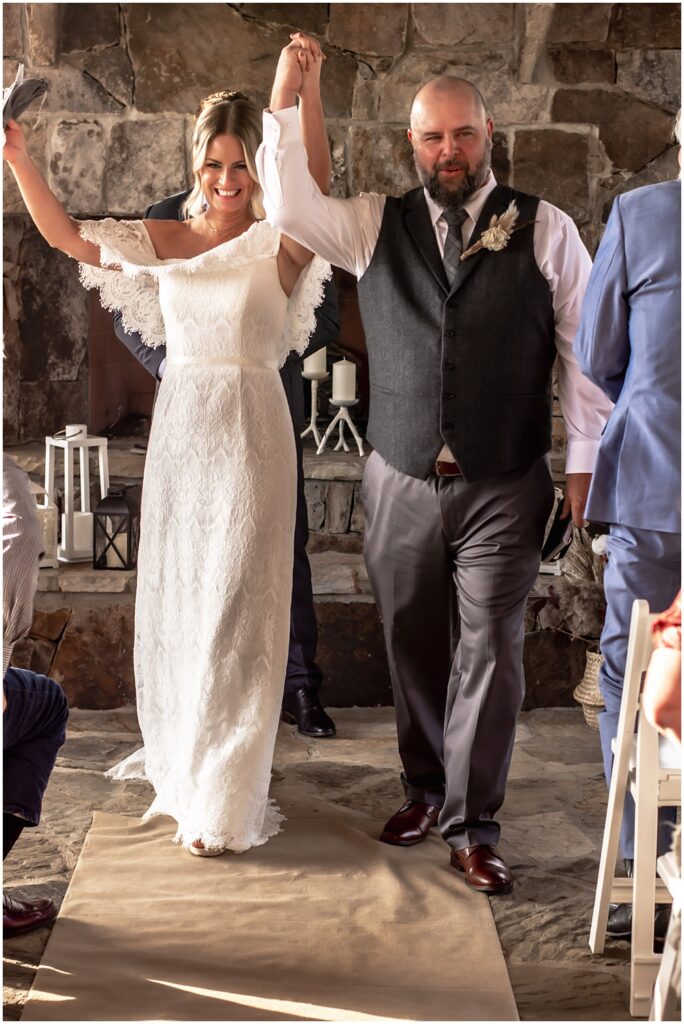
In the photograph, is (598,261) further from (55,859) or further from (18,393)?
(18,393)

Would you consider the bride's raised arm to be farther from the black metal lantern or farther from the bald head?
the black metal lantern

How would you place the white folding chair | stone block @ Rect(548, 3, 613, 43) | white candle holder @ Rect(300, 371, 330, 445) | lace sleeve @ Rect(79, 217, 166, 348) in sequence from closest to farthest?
the white folding chair, lace sleeve @ Rect(79, 217, 166, 348), stone block @ Rect(548, 3, 613, 43), white candle holder @ Rect(300, 371, 330, 445)

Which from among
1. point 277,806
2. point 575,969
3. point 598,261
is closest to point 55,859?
point 277,806

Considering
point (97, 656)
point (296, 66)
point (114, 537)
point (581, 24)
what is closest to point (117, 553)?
point (114, 537)

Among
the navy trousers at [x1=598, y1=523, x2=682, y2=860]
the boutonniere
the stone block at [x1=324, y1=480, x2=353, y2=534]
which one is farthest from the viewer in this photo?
the stone block at [x1=324, y1=480, x2=353, y2=534]

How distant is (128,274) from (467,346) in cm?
87

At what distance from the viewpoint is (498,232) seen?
99.4 inches

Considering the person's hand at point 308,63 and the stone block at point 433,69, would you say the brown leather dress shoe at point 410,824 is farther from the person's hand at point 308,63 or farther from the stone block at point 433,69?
the stone block at point 433,69

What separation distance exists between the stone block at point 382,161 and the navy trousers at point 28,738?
232 cm

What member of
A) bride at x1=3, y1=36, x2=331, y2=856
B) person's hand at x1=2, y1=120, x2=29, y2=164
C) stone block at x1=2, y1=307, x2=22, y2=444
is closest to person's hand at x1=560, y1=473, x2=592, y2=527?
bride at x1=3, y1=36, x2=331, y2=856

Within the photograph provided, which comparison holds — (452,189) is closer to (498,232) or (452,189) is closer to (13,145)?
(498,232)

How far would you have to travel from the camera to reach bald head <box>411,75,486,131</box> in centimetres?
253

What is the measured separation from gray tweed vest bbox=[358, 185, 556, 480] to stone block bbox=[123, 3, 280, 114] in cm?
155

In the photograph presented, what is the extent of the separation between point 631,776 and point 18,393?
2871mm
